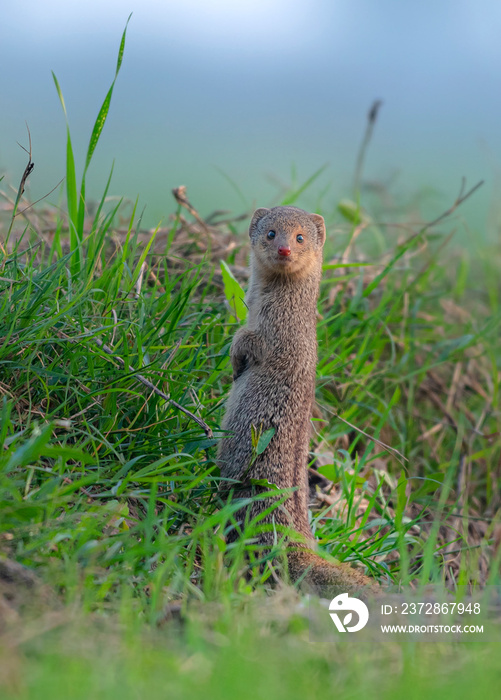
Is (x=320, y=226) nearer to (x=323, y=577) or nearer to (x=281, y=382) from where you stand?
(x=281, y=382)

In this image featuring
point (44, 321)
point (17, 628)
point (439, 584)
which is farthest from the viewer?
point (44, 321)

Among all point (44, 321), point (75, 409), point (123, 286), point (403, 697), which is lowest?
point (403, 697)

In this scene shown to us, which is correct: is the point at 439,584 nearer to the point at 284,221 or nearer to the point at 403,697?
the point at 403,697

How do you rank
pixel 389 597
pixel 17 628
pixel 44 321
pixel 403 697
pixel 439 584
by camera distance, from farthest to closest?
pixel 44 321, pixel 389 597, pixel 439 584, pixel 17 628, pixel 403 697

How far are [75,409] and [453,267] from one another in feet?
16.0

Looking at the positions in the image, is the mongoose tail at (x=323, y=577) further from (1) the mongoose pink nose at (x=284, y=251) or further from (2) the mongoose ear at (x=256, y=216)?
(2) the mongoose ear at (x=256, y=216)

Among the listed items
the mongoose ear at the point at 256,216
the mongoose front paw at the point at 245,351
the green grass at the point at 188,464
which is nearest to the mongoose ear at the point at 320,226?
the mongoose ear at the point at 256,216

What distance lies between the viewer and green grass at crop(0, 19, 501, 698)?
83.0 inches

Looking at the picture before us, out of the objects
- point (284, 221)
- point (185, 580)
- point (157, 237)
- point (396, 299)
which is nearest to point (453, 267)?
point (396, 299)

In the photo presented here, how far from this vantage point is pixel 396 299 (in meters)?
5.48

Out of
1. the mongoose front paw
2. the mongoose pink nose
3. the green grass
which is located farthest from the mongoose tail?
the mongoose pink nose

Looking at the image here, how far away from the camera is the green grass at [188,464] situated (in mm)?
2107

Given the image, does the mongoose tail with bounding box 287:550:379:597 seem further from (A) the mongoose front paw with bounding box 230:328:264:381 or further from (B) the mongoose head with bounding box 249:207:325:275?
(B) the mongoose head with bounding box 249:207:325:275

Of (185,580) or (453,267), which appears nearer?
(185,580)
